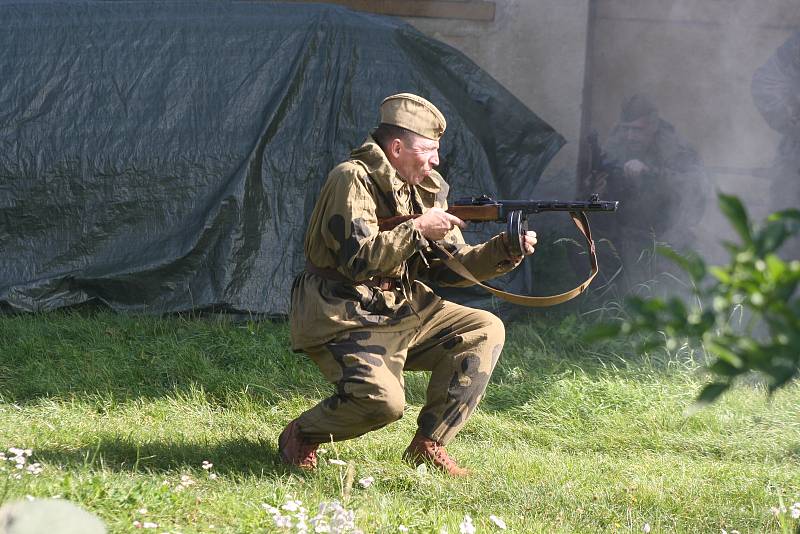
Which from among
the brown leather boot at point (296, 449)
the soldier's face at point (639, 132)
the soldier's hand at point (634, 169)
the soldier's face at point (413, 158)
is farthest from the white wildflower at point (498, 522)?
the soldier's face at point (639, 132)

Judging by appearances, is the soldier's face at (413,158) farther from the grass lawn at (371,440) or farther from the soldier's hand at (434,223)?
the grass lawn at (371,440)

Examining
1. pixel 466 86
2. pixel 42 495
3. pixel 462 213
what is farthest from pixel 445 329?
pixel 466 86

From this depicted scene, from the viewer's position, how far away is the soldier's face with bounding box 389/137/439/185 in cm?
427

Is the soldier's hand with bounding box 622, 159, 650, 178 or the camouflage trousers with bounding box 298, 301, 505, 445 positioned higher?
the soldier's hand with bounding box 622, 159, 650, 178

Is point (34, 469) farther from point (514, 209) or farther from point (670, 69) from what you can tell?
point (670, 69)

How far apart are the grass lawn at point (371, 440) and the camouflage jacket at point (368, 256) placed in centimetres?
59

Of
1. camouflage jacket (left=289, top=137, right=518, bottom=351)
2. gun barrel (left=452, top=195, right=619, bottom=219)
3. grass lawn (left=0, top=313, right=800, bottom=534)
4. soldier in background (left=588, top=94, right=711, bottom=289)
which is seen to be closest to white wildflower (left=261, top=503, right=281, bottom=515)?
grass lawn (left=0, top=313, right=800, bottom=534)

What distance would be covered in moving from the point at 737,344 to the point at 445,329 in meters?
2.92

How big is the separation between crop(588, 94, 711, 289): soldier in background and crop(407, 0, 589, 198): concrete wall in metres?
0.63

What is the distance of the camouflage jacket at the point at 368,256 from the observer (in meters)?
3.97

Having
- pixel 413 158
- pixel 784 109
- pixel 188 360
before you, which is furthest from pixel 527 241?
pixel 784 109

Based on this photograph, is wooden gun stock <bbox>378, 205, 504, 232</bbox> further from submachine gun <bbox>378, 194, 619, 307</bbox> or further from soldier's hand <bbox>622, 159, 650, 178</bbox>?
soldier's hand <bbox>622, 159, 650, 178</bbox>

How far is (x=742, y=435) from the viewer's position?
500 cm

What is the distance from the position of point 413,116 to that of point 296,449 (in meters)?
1.48
